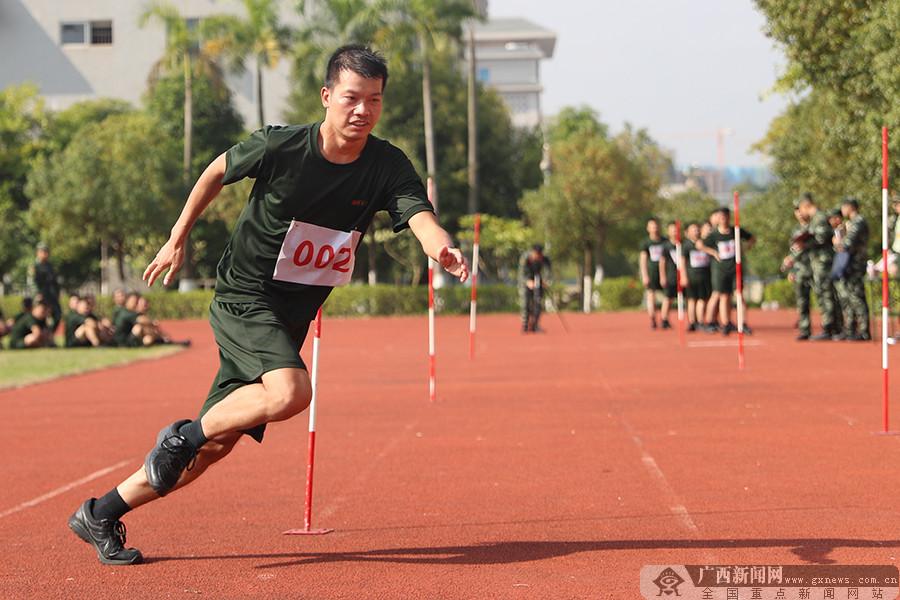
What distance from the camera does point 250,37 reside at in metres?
48.3

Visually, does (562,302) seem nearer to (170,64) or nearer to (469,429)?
(170,64)

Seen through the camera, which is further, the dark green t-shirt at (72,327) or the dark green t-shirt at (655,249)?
the dark green t-shirt at (655,249)

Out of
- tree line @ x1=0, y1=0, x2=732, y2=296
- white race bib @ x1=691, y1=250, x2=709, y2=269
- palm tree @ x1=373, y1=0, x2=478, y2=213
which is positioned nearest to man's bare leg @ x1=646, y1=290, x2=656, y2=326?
white race bib @ x1=691, y1=250, x2=709, y2=269

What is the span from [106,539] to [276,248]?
55.5 inches

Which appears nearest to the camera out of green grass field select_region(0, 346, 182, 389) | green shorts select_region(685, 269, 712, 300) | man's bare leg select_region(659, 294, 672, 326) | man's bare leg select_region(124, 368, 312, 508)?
man's bare leg select_region(124, 368, 312, 508)

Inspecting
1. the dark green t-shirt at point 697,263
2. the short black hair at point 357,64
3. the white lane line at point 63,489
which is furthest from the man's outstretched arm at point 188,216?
the dark green t-shirt at point 697,263

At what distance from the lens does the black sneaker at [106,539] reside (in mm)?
5672

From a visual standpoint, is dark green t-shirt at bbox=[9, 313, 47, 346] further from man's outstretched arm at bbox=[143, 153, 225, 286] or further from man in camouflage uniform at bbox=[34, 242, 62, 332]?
man's outstretched arm at bbox=[143, 153, 225, 286]

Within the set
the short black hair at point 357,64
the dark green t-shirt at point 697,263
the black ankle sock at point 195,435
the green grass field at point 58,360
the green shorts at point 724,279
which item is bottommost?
the green grass field at point 58,360

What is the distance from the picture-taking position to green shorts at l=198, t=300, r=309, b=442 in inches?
215

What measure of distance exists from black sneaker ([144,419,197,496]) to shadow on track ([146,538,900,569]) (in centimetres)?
52

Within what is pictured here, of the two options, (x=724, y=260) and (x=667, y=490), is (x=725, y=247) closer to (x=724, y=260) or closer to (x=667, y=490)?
(x=724, y=260)

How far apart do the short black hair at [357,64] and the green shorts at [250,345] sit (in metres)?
1.00

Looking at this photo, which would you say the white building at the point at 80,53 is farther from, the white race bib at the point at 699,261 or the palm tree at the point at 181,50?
the white race bib at the point at 699,261
